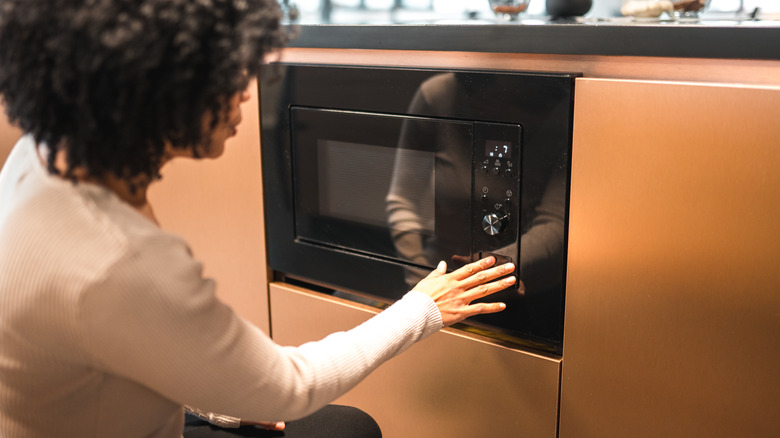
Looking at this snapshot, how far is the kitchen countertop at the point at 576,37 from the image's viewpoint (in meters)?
0.85

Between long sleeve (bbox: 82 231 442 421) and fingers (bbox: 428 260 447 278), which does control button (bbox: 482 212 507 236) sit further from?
long sleeve (bbox: 82 231 442 421)

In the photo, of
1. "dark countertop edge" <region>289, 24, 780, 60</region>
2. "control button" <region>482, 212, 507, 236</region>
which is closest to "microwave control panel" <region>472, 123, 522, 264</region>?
"control button" <region>482, 212, 507, 236</region>

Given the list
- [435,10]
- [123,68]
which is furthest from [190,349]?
[435,10]

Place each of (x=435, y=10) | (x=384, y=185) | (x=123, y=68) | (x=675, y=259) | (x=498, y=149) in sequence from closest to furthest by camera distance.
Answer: (x=123, y=68), (x=675, y=259), (x=498, y=149), (x=384, y=185), (x=435, y=10)

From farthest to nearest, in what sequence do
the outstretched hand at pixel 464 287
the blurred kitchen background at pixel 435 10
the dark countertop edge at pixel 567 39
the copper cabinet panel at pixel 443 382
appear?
the blurred kitchen background at pixel 435 10 < the copper cabinet panel at pixel 443 382 < the outstretched hand at pixel 464 287 < the dark countertop edge at pixel 567 39

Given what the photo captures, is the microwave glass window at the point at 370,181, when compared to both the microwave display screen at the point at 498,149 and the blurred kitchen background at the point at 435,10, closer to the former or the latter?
the microwave display screen at the point at 498,149

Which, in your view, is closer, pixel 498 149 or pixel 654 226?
pixel 654 226

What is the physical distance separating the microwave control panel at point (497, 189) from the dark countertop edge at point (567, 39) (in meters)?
0.12

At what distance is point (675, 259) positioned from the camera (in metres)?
0.94

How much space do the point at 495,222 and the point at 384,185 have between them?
21cm

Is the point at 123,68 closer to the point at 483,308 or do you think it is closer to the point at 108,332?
the point at 108,332

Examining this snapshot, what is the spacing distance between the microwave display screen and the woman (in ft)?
1.29

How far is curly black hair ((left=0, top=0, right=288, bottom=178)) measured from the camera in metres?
0.65

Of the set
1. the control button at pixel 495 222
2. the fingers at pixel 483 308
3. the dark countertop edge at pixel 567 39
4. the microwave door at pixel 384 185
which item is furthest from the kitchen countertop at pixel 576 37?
the fingers at pixel 483 308
